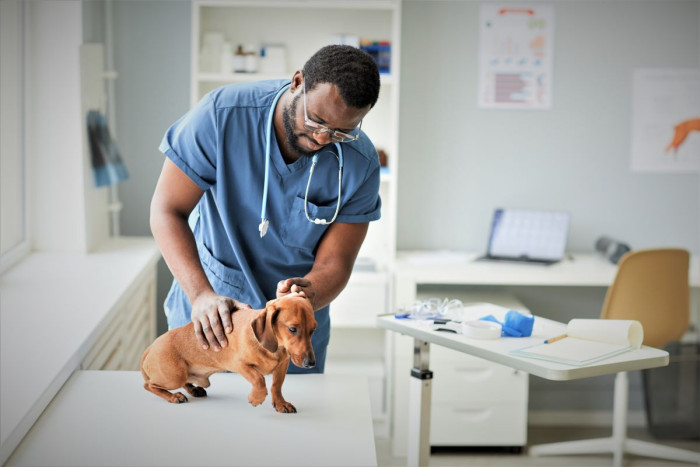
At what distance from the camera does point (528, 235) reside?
322cm

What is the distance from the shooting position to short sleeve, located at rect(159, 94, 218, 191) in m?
1.61

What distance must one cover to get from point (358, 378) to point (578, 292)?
203 cm

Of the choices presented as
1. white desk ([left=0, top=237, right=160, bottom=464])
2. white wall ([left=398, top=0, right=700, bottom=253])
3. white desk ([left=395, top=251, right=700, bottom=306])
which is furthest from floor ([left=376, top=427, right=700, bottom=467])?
white desk ([left=0, top=237, right=160, bottom=464])

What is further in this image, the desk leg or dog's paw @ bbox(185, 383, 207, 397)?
the desk leg

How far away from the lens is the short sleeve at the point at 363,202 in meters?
1.76

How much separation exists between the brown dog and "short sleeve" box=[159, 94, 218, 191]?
1.17 feet

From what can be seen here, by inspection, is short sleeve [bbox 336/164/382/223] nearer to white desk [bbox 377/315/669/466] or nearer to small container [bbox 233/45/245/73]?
white desk [bbox 377/315/669/466]

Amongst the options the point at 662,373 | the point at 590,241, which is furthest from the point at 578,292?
the point at 662,373

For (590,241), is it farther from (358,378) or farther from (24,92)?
(24,92)

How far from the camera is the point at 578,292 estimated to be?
3.42 meters

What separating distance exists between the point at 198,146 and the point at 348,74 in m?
0.40

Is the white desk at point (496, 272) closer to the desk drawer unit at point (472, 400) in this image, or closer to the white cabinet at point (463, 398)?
the white cabinet at point (463, 398)

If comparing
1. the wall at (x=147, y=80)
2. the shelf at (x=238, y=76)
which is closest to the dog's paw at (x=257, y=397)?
the shelf at (x=238, y=76)

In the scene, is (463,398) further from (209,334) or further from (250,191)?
(209,334)
